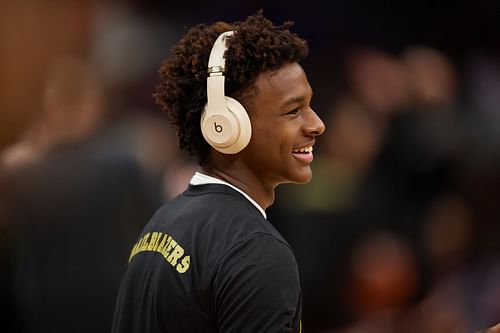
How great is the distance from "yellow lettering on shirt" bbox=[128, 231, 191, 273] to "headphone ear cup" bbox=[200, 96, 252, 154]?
0.59ft

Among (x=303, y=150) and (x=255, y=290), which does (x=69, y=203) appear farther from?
(x=255, y=290)

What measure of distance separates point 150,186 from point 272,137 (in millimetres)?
1074

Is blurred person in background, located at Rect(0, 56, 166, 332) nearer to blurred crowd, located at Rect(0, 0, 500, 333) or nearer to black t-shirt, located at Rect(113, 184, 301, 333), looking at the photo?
blurred crowd, located at Rect(0, 0, 500, 333)

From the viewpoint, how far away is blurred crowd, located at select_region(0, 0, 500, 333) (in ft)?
8.26

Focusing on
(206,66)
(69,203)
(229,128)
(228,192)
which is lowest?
(69,203)

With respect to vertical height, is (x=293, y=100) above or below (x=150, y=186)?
above

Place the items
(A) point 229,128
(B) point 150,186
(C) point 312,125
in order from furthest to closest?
1. (B) point 150,186
2. (C) point 312,125
3. (A) point 229,128

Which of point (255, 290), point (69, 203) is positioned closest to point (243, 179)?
point (255, 290)

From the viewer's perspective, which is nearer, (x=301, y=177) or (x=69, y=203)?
(x=301, y=177)

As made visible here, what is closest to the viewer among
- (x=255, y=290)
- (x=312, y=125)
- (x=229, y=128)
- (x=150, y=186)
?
(x=255, y=290)

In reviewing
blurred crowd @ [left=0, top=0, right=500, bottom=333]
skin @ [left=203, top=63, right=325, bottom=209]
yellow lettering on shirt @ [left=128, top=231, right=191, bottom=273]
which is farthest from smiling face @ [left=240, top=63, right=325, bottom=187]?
A: blurred crowd @ [left=0, top=0, right=500, bottom=333]

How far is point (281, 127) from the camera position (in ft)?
4.91

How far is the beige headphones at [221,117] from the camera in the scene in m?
1.45

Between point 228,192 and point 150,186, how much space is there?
42.7 inches
